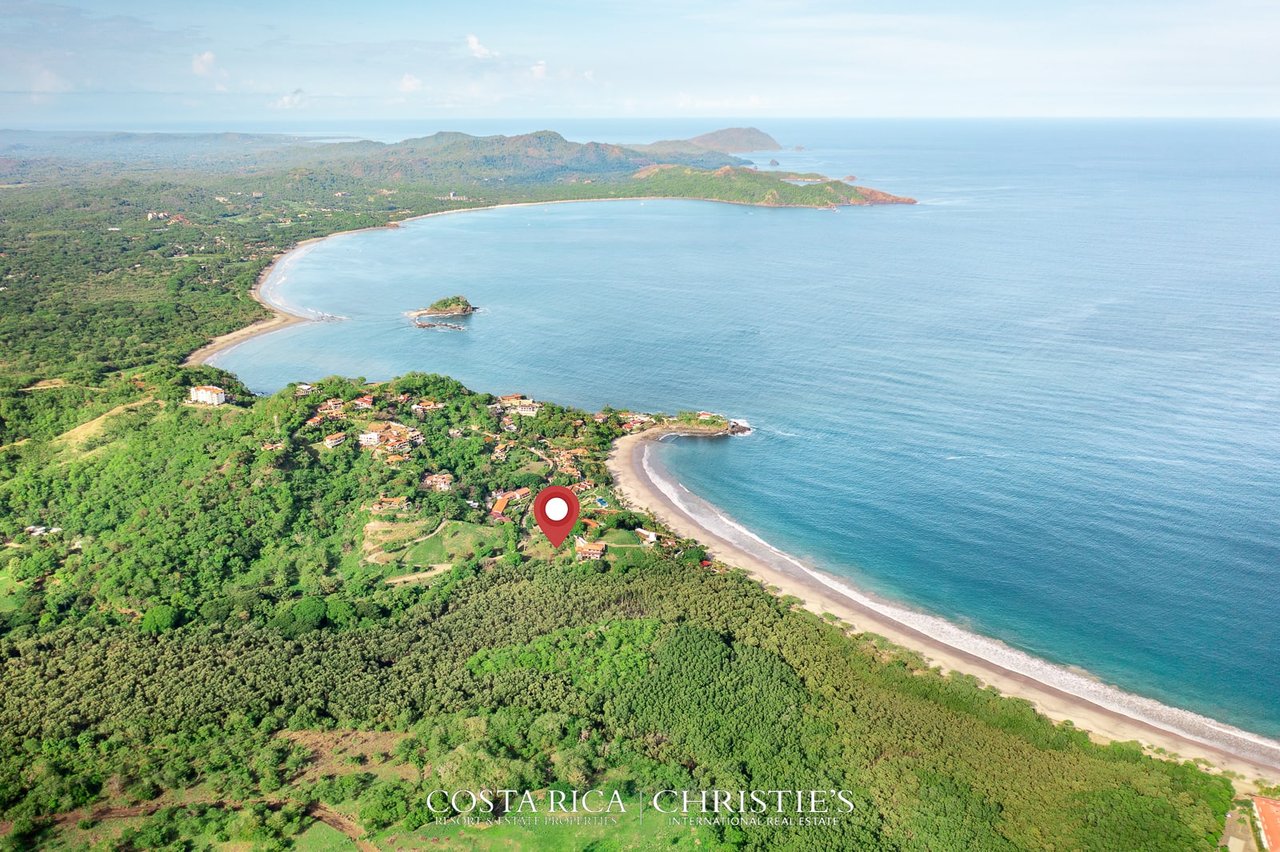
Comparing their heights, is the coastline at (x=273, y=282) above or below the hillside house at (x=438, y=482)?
above

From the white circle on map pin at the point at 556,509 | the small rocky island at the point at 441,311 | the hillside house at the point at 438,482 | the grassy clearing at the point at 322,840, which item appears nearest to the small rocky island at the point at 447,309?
the small rocky island at the point at 441,311

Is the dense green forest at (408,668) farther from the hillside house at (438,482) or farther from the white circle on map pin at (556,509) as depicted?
the white circle on map pin at (556,509)

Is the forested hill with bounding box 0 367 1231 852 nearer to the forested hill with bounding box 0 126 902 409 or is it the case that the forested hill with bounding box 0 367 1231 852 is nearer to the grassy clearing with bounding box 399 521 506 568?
the grassy clearing with bounding box 399 521 506 568

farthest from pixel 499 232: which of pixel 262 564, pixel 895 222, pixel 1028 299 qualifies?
pixel 262 564

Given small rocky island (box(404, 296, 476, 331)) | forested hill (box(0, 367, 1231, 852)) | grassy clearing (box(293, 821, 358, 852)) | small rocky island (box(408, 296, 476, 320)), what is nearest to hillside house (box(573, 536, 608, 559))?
forested hill (box(0, 367, 1231, 852))

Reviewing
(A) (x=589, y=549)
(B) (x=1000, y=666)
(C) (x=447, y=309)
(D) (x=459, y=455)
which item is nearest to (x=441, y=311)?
(C) (x=447, y=309)

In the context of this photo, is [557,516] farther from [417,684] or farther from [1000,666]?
[1000,666]
